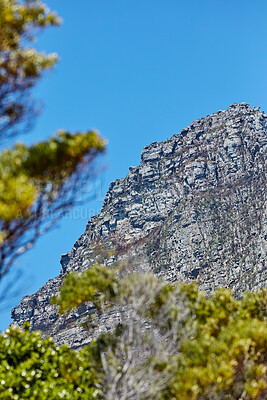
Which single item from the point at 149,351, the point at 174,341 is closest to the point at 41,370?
the point at 149,351

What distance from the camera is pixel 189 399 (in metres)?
12.2

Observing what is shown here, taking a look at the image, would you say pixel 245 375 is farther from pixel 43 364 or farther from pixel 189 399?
pixel 43 364

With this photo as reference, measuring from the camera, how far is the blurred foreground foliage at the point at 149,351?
12.6m

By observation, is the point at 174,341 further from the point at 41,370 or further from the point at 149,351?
the point at 41,370

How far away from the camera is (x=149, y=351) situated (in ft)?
50.2

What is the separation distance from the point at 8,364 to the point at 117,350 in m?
4.51

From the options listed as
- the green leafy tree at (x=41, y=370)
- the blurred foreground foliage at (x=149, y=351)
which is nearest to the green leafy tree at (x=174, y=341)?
the blurred foreground foliage at (x=149, y=351)

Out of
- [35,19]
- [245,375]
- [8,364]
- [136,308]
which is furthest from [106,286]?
[35,19]

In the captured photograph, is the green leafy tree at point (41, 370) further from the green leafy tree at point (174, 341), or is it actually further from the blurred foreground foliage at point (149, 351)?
the green leafy tree at point (174, 341)

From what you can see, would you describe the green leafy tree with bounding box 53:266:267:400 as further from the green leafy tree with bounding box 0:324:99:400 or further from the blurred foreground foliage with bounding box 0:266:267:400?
the green leafy tree with bounding box 0:324:99:400

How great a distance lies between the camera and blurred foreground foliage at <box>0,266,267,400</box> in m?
12.6

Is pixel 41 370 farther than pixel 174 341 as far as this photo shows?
Yes

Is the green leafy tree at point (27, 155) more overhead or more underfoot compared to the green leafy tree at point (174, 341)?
more overhead

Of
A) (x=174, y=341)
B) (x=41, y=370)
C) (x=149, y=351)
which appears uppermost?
(x=41, y=370)
